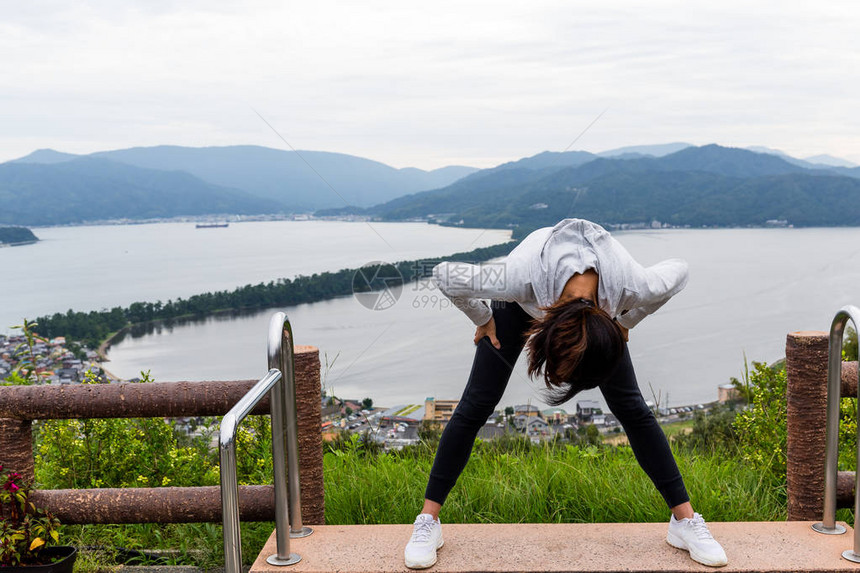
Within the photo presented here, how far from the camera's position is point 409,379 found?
40.1ft

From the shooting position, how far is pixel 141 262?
5272 cm

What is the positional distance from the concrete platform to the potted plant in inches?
25.7

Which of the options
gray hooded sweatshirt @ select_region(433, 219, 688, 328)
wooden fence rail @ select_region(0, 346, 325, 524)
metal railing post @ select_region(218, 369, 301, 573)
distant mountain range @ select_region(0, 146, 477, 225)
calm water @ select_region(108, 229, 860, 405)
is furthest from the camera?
distant mountain range @ select_region(0, 146, 477, 225)

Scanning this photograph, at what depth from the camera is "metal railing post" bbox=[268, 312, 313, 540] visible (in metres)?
1.85

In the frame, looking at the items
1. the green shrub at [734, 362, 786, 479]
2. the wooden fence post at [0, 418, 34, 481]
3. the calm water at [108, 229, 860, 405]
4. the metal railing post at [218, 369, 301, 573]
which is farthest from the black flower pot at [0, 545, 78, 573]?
the green shrub at [734, 362, 786, 479]

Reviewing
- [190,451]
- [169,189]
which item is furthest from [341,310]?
[169,189]

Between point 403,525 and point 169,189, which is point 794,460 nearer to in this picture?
point 403,525

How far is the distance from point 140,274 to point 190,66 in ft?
135

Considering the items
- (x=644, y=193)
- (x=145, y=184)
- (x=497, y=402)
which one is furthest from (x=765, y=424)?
(x=145, y=184)

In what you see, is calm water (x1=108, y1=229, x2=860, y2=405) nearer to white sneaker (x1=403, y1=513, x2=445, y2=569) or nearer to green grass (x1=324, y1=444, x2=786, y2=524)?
green grass (x1=324, y1=444, x2=786, y2=524)

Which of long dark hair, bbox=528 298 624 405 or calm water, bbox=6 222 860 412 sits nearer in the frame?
long dark hair, bbox=528 298 624 405

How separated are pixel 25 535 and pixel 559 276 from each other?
1806 mm

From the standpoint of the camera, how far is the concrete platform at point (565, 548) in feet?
6.05

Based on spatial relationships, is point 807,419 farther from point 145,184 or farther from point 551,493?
point 145,184
